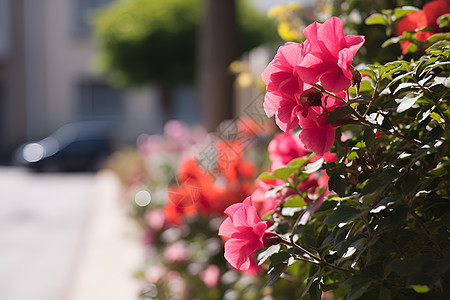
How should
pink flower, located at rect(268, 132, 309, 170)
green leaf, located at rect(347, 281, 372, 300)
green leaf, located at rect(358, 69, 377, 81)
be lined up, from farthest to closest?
pink flower, located at rect(268, 132, 309, 170) → green leaf, located at rect(358, 69, 377, 81) → green leaf, located at rect(347, 281, 372, 300)

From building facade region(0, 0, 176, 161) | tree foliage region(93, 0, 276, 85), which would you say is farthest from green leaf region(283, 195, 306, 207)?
building facade region(0, 0, 176, 161)

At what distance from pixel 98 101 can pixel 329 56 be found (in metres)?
21.6

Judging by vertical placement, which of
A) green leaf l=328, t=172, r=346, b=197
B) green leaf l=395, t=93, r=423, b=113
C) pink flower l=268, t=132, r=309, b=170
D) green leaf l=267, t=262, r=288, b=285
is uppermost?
green leaf l=395, t=93, r=423, b=113

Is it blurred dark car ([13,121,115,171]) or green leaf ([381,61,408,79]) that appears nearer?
green leaf ([381,61,408,79])

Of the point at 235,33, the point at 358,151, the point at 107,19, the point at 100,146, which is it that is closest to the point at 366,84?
the point at 358,151

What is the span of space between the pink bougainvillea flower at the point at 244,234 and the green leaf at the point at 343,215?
11cm

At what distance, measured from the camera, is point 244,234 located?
98 cm

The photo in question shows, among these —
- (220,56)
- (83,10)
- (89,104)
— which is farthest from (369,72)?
(83,10)

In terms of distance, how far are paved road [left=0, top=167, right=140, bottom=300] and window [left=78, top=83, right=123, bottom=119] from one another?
11.2 meters

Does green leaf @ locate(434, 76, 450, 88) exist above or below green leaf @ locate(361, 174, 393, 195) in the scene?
above

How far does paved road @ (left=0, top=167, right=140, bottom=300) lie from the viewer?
411 centimetres

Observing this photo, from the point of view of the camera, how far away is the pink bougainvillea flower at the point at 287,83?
93 centimetres

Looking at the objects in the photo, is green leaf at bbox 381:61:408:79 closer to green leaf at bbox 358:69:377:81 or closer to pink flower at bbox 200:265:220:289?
green leaf at bbox 358:69:377:81

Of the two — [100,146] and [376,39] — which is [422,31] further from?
[100,146]
